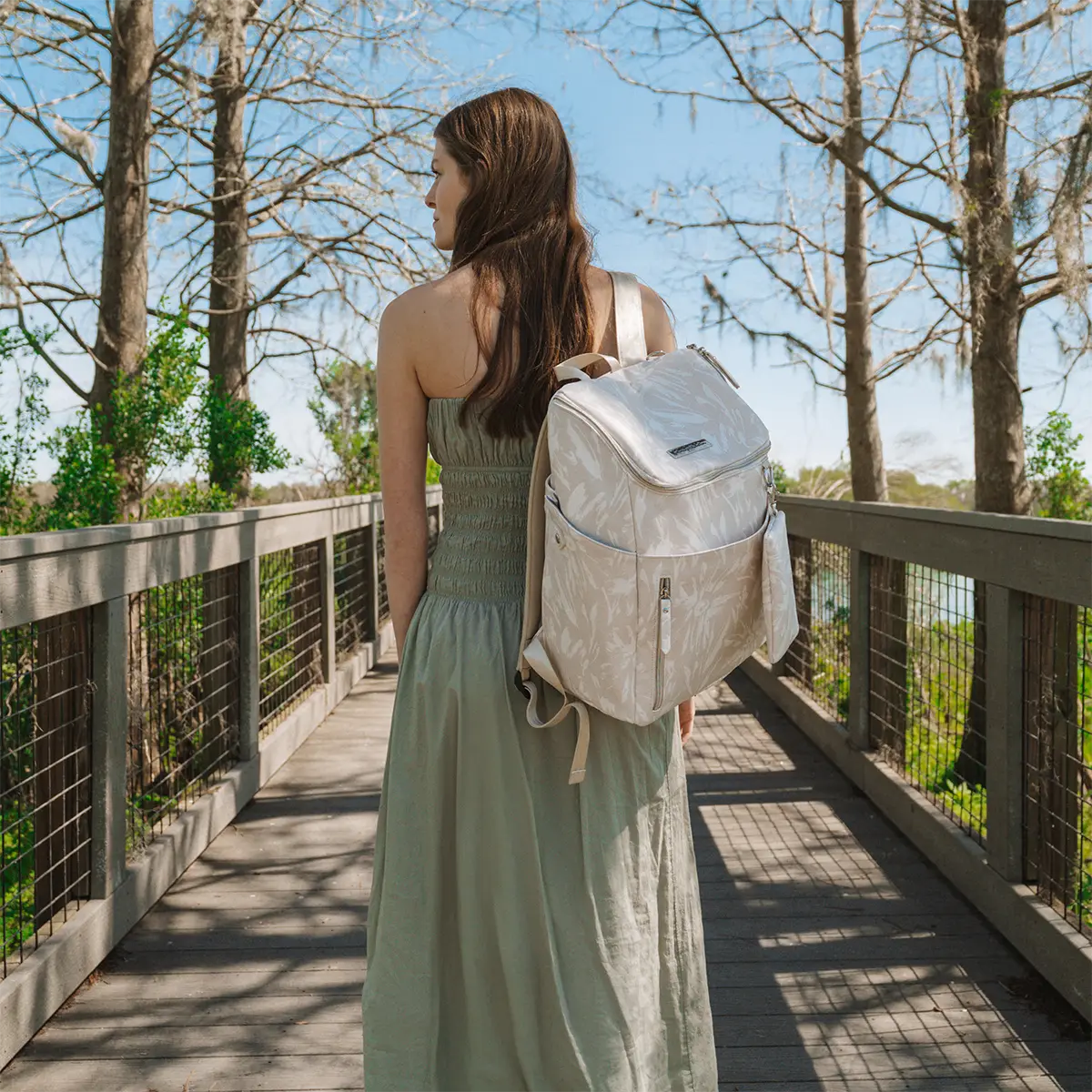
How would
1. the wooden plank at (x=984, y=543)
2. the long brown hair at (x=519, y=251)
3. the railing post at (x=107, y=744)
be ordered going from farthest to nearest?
the railing post at (x=107, y=744)
the wooden plank at (x=984, y=543)
the long brown hair at (x=519, y=251)

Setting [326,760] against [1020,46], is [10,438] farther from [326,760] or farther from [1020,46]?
[1020,46]

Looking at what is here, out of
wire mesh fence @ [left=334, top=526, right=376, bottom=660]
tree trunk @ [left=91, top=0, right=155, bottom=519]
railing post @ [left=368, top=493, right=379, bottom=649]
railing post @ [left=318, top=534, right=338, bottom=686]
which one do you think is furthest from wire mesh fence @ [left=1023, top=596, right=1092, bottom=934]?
tree trunk @ [left=91, top=0, right=155, bottom=519]

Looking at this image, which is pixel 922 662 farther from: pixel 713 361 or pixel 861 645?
pixel 713 361

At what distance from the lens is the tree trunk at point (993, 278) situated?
5.21 m

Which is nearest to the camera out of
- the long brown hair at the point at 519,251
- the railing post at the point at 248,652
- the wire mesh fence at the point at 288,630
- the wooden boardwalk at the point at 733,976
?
the long brown hair at the point at 519,251

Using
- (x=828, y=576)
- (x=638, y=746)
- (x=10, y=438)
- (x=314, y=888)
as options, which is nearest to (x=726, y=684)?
(x=828, y=576)

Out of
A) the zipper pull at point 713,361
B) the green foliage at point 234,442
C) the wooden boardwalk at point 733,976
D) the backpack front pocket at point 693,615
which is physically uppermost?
the green foliage at point 234,442

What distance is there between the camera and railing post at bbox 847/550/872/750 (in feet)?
14.3

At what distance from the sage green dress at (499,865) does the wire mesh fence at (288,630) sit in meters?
3.03

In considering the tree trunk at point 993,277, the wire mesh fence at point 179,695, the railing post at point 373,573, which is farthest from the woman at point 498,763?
the railing post at point 373,573

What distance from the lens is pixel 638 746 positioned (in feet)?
5.77

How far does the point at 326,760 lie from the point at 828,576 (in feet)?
7.51

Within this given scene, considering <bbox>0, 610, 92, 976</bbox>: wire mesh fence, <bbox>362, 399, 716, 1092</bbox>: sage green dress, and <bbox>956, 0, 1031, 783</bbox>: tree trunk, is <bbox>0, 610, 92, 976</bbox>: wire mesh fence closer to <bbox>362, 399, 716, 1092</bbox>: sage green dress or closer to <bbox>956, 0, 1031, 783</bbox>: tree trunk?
<bbox>362, 399, 716, 1092</bbox>: sage green dress

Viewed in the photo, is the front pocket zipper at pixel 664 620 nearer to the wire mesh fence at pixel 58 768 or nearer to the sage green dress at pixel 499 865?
the sage green dress at pixel 499 865
